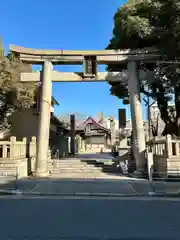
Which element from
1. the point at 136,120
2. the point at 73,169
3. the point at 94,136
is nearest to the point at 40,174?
the point at 73,169

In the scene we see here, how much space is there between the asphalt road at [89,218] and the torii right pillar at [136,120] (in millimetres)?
7627

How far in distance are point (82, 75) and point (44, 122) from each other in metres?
3.86

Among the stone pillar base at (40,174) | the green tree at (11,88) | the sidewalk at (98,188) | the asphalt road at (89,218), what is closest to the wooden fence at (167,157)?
the sidewalk at (98,188)

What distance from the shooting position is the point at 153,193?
1261 cm

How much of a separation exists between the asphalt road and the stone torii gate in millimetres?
7816

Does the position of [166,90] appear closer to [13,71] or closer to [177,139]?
[177,139]

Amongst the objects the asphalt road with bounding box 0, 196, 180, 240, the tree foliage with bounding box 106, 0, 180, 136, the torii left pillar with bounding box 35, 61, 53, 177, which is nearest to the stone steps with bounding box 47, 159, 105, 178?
the torii left pillar with bounding box 35, 61, 53, 177

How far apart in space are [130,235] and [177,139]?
40.3 ft

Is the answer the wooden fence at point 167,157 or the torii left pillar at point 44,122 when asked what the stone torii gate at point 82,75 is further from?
the wooden fence at point 167,157

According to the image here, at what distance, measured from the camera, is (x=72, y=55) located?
797 inches

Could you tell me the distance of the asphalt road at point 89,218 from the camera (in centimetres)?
650

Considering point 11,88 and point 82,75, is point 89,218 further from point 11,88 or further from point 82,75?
point 82,75

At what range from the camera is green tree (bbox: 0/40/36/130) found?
18219 mm

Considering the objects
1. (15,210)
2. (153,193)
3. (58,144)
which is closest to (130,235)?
(15,210)
